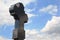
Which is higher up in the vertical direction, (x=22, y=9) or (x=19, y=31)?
(x=22, y=9)

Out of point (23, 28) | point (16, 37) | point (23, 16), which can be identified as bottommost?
point (16, 37)

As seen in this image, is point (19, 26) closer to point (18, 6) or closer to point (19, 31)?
point (19, 31)

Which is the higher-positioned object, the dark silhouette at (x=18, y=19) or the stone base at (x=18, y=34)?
the dark silhouette at (x=18, y=19)

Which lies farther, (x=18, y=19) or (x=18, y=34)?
(x=18, y=19)

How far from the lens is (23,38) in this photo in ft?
21.1

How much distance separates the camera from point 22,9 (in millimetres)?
6672

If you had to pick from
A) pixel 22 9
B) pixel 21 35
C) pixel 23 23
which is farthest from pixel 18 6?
pixel 21 35

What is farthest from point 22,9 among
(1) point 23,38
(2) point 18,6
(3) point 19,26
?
(1) point 23,38

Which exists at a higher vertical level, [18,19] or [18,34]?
[18,19]

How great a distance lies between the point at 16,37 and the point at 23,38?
316 millimetres

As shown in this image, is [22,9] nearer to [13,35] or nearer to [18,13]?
[18,13]

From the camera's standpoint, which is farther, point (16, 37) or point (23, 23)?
point (23, 23)

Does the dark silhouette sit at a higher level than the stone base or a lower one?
higher

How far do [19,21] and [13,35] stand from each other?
0.57m
